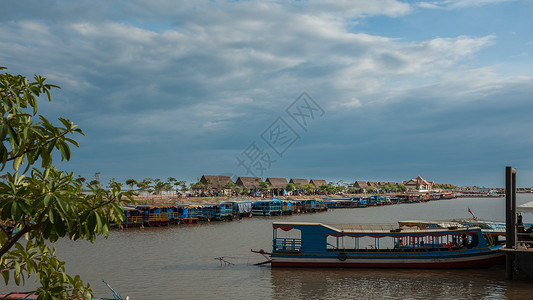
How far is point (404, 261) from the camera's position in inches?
1077

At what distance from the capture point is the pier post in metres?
22.9

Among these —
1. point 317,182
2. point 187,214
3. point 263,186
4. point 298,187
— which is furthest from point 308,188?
point 187,214

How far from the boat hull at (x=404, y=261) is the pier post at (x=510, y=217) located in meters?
3.45

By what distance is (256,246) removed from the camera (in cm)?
3844

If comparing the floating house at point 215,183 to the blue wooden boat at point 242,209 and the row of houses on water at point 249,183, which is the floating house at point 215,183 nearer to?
the row of houses on water at point 249,183

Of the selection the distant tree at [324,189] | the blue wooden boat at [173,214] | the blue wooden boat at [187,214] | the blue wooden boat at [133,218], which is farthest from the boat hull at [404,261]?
the distant tree at [324,189]

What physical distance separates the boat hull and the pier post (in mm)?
3448

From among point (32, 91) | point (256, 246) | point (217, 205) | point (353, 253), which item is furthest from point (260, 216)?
point (32, 91)

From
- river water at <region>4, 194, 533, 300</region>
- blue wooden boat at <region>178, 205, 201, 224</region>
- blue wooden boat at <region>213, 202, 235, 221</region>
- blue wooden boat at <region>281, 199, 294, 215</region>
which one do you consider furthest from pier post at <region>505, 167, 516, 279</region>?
blue wooden boat at <region>281, 199, 294, 215</region>

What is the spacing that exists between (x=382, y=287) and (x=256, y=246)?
1678cm

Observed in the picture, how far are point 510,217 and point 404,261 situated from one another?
7226 millimetres

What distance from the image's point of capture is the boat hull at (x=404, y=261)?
27328 millimetres

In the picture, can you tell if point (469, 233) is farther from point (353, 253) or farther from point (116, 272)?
point (116, 272)

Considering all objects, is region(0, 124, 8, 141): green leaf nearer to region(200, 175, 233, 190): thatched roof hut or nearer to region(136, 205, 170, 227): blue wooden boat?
region(136, 205, 170, 227): blue wooden boat
